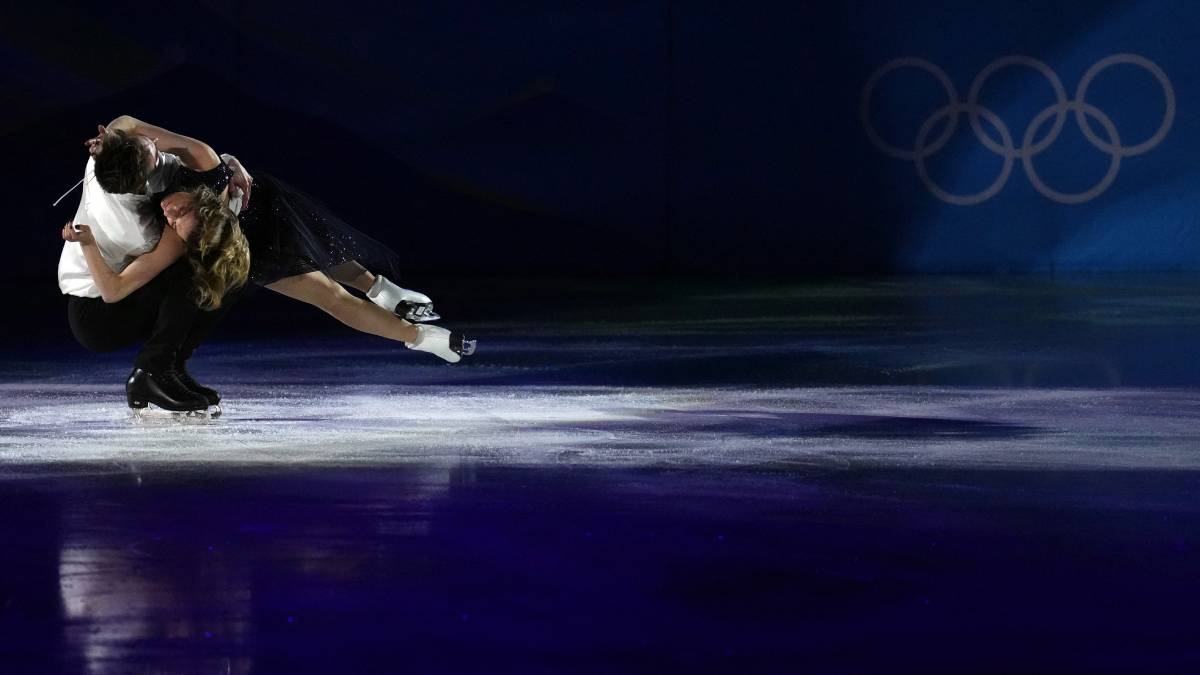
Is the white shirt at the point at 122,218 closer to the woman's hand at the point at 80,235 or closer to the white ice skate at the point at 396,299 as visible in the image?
the woman's hand at the point at 80,235

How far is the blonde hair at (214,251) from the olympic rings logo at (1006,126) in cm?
755

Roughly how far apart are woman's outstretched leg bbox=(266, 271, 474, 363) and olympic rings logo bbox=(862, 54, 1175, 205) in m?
6.81

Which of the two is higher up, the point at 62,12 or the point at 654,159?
the point at 62,12

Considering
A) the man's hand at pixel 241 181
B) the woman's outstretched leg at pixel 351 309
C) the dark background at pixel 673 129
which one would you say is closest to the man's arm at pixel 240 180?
the man's hand at pixel 241 181

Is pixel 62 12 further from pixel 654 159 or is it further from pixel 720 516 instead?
pixel 720 516

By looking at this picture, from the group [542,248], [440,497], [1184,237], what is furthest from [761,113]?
[440,497]

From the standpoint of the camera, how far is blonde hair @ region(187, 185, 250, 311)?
16.5 feet

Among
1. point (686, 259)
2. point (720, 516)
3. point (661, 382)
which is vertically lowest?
point (686, 259)

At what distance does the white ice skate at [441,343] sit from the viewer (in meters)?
5.82

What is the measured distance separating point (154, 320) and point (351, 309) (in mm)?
585

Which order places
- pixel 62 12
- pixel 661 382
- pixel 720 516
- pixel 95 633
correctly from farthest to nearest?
pixel 62 12, pixel 661 382, pixel 720 516, pixel 95 633

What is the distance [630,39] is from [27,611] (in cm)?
935

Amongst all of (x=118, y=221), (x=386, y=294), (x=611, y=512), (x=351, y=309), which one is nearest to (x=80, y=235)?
(x=118, y=221)

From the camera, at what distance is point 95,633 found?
9.80ft
